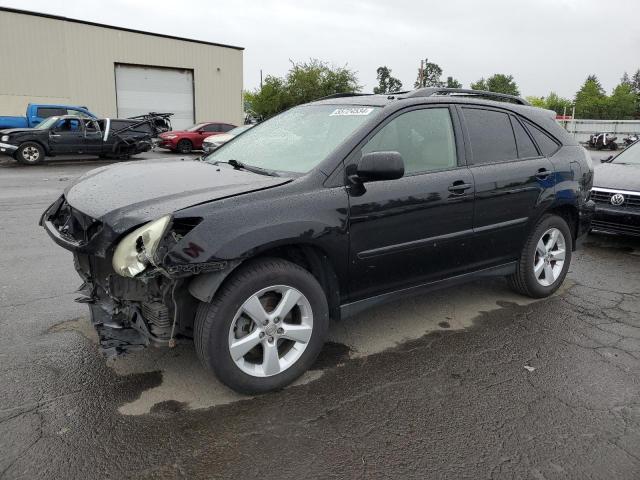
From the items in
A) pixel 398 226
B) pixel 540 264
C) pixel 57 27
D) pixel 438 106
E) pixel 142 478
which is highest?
pixel 57 27

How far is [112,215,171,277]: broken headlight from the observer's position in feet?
8.59

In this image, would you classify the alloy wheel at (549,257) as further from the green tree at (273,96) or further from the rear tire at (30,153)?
the green tree at (273,96)

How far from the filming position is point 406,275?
11.9 feet

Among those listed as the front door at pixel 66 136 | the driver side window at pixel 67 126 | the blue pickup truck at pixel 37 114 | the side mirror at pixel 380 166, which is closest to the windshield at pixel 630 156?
the side mirror at pixel 380 166

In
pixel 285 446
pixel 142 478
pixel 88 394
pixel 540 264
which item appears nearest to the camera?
pixel 142 478

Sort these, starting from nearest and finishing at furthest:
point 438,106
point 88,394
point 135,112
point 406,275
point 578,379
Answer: point 88,394
point 578,379
point 406,275
point 438,106
point 135,112

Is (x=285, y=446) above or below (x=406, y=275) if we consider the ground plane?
below

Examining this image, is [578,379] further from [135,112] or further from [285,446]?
[135,112]

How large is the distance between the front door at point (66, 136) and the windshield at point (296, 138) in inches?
560

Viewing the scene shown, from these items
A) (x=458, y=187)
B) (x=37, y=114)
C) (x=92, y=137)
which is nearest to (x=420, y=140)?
(x=458, y=187)

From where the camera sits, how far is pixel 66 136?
1653 cm

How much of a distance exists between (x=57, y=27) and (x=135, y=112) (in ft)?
17.0

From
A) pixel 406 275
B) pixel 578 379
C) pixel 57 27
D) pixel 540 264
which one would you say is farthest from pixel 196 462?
pixel 57 27

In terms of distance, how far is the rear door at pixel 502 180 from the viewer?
3.99 m
